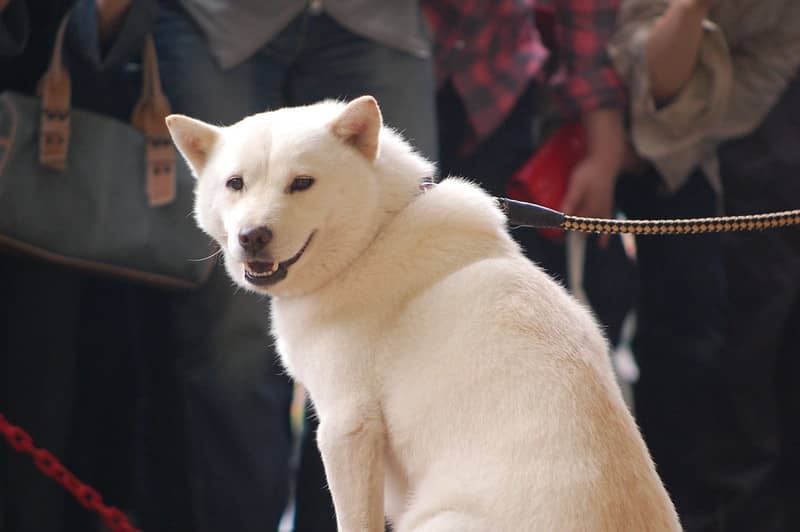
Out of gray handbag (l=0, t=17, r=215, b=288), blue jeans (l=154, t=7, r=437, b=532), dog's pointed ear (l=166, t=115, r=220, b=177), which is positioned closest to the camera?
dog's pointed ear (l=166, t=115, r=220, b=177)

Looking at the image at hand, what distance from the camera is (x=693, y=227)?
152 centimetres

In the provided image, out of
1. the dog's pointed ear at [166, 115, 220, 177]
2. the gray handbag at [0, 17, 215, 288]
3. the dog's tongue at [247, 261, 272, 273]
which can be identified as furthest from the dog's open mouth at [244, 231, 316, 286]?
the gray handbag at [0, 17, 215, 288]

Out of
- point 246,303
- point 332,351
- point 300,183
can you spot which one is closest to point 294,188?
point 300,183

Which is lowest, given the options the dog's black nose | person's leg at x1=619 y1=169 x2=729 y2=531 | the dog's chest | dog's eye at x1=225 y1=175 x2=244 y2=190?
person's leg at x1=619 y1=169 x2=729 y2=531

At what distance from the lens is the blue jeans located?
2.05 m

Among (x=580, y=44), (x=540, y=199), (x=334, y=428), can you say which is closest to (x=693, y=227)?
(x=334, y=428)

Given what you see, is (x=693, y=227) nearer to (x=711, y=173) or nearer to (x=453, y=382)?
(x=453, y=382)

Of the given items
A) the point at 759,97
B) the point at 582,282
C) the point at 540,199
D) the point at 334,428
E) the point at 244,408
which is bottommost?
the point at 582,282

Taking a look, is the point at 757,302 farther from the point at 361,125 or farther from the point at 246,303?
the point at 361,125

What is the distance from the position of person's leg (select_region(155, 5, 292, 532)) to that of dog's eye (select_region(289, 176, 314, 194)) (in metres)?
0.68

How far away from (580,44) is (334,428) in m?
1.45

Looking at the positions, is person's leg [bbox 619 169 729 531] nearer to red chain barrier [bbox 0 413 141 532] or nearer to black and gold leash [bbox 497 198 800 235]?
black and gold leash [bbox 497 198 800 235]

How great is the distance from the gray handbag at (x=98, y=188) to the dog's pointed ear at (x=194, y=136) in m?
0.53

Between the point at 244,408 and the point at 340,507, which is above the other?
the point at 340,507
